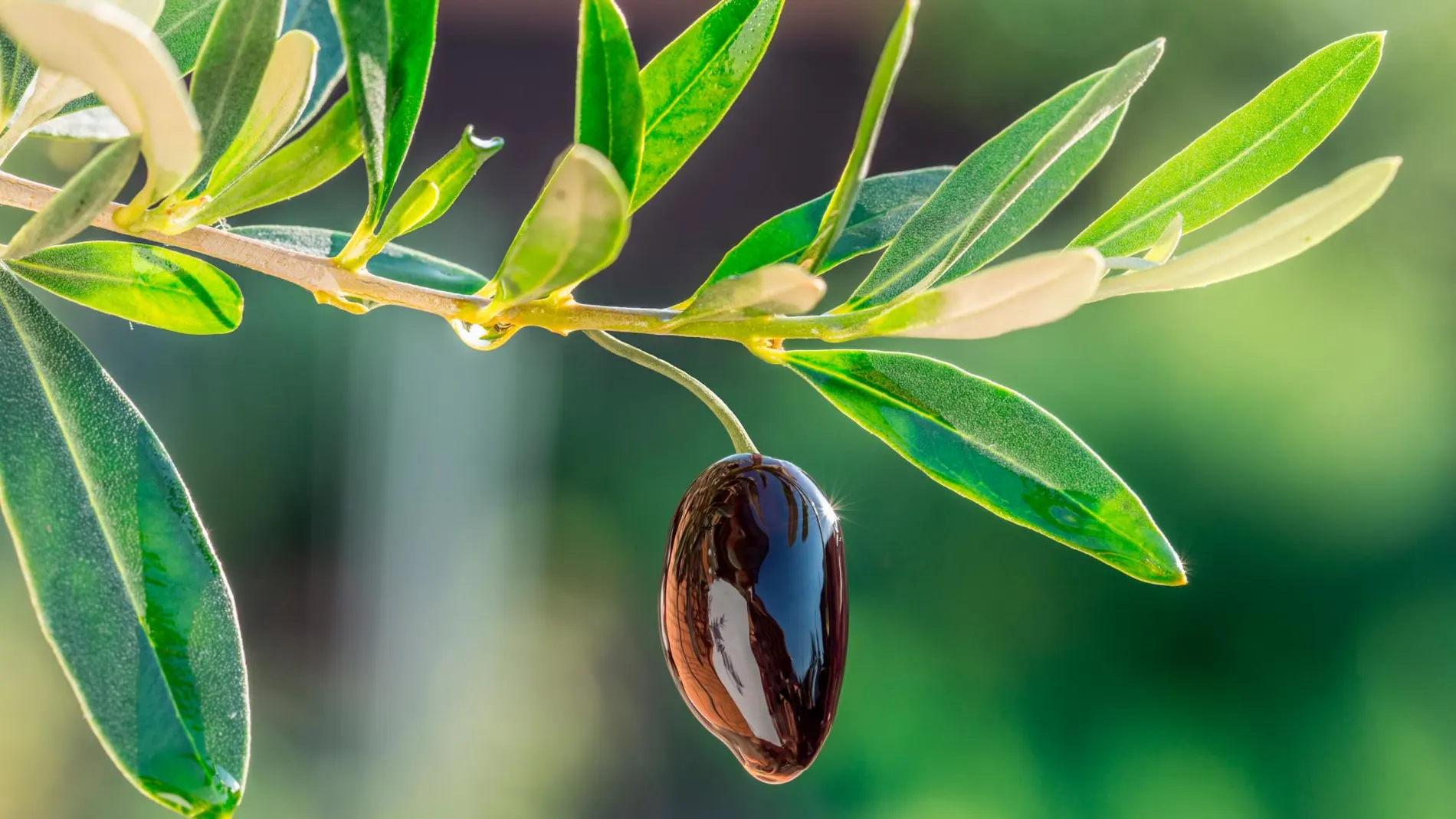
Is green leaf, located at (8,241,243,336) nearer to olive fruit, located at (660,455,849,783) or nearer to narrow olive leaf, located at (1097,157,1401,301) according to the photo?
olive fruit, located at (660,455,849,783)

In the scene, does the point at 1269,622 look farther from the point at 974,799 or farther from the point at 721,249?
the point at 721,249

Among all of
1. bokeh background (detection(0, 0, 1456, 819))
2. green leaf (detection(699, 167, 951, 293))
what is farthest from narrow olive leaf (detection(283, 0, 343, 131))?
bokeh background (detection(0, 0, 1456, 819))

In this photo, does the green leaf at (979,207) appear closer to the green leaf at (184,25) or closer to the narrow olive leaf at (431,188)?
the narrow olive leaf at (431,188)

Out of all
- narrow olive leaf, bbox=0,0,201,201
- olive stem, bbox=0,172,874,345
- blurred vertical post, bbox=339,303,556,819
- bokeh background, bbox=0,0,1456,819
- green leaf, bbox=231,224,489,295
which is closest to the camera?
narrow olive leaf, bbox=0,0,201,201

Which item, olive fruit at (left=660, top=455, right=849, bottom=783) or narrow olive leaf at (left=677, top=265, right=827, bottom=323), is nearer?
narrow olive leaf at (left=677, top=265, right=827, bottom=323)

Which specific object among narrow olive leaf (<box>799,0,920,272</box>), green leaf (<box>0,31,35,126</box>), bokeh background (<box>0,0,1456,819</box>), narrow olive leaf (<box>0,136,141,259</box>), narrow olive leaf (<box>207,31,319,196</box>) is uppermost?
bokeh background (<box>0,0,1456,819</box>)

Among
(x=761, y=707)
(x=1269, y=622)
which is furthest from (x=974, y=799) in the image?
(x=761, y=707)

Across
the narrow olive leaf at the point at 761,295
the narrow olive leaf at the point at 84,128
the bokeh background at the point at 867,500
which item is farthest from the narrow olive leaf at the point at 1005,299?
the bokeh background at the point at 867,500
